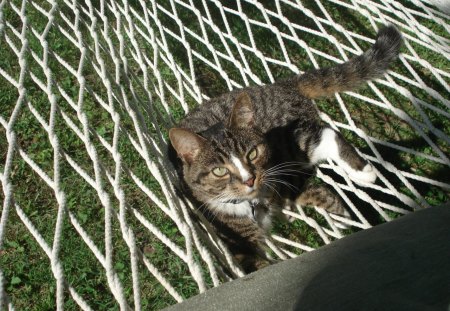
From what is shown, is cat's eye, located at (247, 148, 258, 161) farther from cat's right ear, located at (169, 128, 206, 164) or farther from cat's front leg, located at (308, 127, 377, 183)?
cat's front leg, located at (308, 127, 377, 183)

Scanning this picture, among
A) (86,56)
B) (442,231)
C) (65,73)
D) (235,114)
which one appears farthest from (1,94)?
(442,231)

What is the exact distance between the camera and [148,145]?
51.1 inches

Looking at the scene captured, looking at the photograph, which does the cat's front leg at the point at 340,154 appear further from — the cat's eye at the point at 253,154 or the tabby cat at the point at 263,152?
the cat's eye at the point at 253,154

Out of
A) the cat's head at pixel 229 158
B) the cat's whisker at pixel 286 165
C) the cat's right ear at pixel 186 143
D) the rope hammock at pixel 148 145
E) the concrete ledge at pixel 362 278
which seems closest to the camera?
the concrete ledge at pixel 362 278

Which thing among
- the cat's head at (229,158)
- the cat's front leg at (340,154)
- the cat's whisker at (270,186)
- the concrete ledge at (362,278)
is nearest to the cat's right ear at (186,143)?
the cat's head at (229,158)

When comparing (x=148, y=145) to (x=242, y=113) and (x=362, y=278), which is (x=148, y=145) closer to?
(x=242, y=113)

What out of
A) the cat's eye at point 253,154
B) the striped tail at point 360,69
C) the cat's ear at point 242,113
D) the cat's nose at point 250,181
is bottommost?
the cat's nose at point 250,181

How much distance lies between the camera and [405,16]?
1698 mm

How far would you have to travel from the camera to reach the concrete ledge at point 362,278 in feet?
2.14

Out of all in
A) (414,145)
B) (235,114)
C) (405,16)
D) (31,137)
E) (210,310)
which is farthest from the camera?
(31,137)

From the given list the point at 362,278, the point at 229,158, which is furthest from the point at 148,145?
the point at 362,278

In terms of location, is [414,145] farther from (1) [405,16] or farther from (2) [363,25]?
(2) [363,25]

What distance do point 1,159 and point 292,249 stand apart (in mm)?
1610

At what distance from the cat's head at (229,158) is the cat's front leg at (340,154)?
0.28 m
